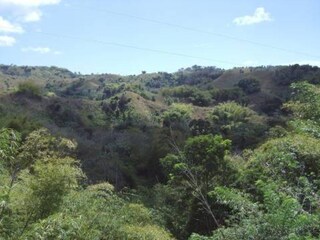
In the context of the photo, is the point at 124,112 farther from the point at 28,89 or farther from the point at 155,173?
the point at 155,173

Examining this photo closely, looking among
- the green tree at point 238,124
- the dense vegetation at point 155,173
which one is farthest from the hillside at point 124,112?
the green tree at point 238,124

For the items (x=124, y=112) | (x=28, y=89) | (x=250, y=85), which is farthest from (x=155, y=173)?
(x=250, y=85)

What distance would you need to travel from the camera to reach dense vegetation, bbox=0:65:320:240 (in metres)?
8.12

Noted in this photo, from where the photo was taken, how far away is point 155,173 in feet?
160

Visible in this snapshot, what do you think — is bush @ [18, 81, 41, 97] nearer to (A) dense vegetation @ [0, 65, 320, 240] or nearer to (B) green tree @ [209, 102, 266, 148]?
(A) dense vegetation @ [0, 65, 320, 240]

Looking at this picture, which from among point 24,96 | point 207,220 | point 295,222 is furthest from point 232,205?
point 24,96

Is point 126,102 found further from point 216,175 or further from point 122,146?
point 216,175

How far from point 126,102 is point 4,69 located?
380 ft

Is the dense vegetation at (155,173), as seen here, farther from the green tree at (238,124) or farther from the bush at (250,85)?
the bush at (250,85)

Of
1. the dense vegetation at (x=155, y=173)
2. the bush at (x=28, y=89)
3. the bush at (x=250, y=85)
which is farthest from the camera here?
the bush at (x=250, y=85)

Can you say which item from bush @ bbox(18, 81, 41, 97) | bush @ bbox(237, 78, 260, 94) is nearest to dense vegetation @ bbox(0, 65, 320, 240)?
bush @ bbox(18, 81, 41, 97)

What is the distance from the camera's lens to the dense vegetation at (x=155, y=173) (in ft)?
26.6

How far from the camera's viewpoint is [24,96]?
68.1 meters

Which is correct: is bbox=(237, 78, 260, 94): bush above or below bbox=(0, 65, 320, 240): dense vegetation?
above
